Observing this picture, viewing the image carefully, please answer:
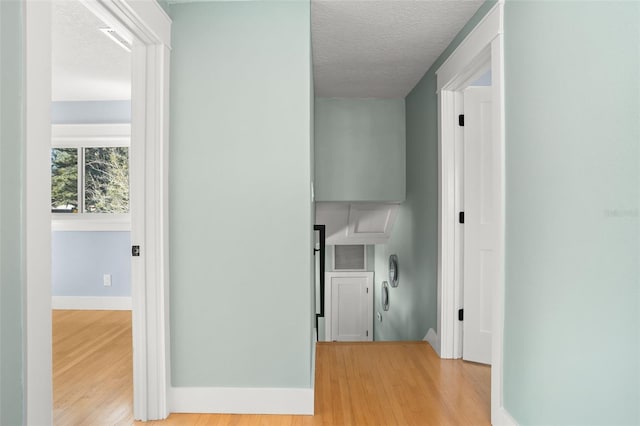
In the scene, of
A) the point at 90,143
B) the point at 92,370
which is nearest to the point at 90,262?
the point at 90,143

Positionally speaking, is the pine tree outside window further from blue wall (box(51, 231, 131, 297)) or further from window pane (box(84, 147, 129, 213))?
blue wall (box(51, 231, 131, 297))

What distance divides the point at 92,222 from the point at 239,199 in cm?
311

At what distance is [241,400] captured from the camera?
215 cm

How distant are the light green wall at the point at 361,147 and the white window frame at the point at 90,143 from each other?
7.29ft

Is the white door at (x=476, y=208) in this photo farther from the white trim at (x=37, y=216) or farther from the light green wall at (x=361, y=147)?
the white trim at (x=37, y=216)

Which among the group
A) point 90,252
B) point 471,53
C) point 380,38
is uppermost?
point 380,38

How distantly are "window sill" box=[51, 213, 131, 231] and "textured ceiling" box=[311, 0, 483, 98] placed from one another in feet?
8.77

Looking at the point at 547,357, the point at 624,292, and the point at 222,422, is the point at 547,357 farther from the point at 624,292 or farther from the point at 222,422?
the point at 222,422

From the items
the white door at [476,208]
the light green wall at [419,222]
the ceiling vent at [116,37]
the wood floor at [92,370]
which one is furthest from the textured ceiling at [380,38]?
the wood floor at [92,370]

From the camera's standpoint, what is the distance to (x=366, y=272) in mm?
5828

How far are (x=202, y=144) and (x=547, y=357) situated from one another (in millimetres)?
1936

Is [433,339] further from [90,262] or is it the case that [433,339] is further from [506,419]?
[90,262]

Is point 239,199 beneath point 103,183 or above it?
beneath

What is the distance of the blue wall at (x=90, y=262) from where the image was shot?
4453 mm
